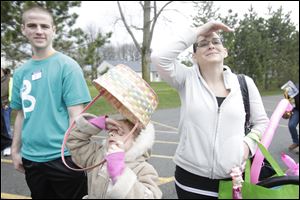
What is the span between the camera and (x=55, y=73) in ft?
7.36

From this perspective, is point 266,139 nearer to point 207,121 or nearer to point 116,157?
point 207,121

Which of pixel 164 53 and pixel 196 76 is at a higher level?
pixel 164 53

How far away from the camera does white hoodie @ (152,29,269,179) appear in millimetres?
1915

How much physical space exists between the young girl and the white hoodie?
16.1 inches

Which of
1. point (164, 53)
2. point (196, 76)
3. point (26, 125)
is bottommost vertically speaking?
point (26, 125)

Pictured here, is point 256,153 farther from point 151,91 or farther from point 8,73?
point 8,73

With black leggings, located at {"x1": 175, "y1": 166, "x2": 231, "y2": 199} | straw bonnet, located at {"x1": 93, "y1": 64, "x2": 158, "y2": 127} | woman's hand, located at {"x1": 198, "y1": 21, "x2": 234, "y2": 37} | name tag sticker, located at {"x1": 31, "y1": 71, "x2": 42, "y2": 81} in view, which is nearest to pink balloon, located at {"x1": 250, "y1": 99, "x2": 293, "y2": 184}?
black leggings, located at {"x1": 175, "y1": 166, "x2": 231, "y2": 199}

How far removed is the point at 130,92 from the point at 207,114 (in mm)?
642

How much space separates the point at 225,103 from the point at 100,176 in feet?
2.67

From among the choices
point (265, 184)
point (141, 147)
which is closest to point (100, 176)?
point (141, 147)

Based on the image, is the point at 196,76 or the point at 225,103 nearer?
the point at 225,103

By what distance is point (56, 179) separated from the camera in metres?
2.27

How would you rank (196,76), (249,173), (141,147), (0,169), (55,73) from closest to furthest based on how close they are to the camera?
1. (141,147)
2. (249,173)
3. (196,76)
4. (55,73)
5. (0,169)

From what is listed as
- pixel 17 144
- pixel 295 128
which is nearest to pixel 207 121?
pixel 17 144
